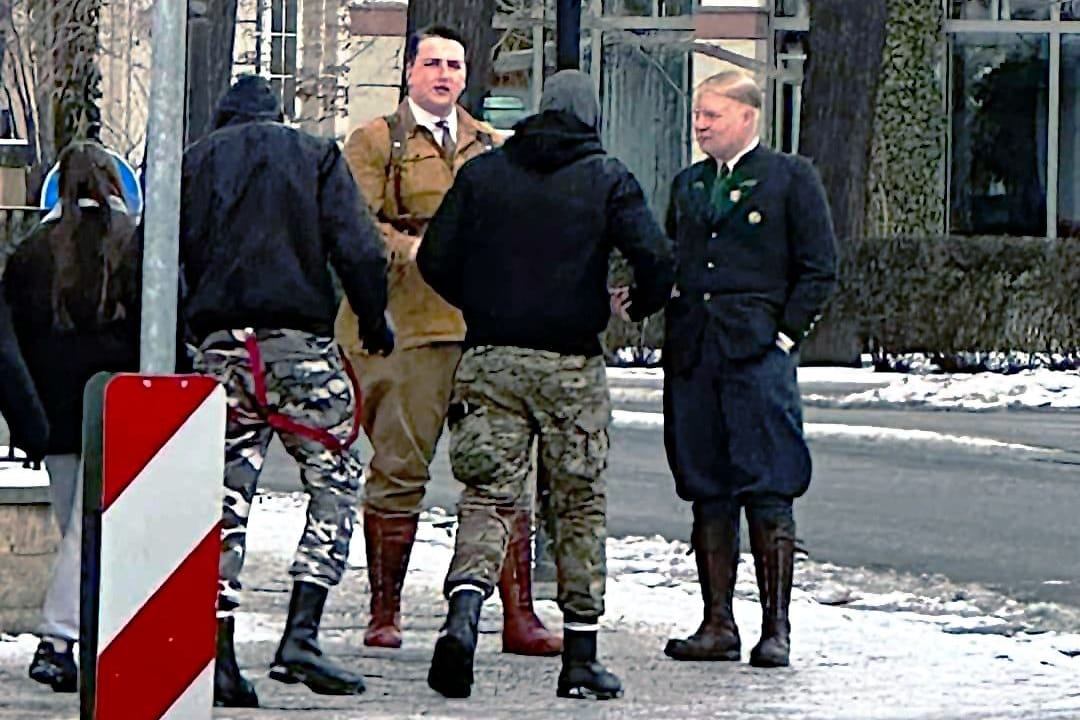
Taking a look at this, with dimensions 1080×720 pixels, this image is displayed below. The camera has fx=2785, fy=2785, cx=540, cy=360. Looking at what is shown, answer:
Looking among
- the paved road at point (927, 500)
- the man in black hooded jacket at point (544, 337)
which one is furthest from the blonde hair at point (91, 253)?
the paved road at point (927, 500)

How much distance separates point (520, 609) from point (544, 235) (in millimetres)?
1398

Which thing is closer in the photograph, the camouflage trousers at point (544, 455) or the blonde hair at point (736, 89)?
the camouflage trousers at point (544, 455)

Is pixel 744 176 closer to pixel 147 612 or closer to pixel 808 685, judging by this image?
pixel 808 685

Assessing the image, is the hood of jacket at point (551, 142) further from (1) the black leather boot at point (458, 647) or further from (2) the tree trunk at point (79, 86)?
(2) the tree trunk at point (79, 86)

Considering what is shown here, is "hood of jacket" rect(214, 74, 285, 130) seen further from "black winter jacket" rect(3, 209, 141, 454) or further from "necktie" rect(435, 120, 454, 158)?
"necktie" rect(435, 120, 454, 158)

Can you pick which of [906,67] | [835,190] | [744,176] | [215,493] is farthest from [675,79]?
[215,493]

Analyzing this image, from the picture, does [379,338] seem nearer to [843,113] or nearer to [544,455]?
[544,455]

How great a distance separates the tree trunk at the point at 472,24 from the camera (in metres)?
19.7

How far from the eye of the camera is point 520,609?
29.0 feet

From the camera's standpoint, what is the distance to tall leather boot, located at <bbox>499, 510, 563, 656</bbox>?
8.80 m

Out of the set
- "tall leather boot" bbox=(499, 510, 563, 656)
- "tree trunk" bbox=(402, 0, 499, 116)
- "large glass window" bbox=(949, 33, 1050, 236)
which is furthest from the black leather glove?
"large glass window" bbox=(949, 33, 1050, 236)

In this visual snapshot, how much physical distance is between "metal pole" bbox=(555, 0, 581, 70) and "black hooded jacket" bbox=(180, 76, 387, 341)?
2787 mm

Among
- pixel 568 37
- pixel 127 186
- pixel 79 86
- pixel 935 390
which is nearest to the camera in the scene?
pixel 127 186

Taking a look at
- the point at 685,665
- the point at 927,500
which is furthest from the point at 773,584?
the point at 927,500
